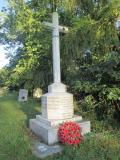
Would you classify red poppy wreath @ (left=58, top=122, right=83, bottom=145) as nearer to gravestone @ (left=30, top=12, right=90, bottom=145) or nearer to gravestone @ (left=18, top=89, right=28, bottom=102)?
gravestone @ (left=30, top=12, right=90, bottom=145)

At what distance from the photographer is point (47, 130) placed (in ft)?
23.3

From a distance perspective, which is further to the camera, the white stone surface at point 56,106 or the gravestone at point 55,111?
the white stone surface at point 56,106

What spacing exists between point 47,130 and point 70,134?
61 centimetres

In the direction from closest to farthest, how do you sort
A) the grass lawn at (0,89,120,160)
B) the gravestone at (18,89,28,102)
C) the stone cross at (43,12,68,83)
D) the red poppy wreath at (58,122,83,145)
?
the grass lawn at (0,89,120,160)
the red poppy wreath at (58,122,83,145)
the stone cross at (43,12,68,83)
the gravestone at (18,89,28,102)

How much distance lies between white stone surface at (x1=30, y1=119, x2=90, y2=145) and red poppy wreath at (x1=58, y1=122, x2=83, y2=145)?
0.66 feet

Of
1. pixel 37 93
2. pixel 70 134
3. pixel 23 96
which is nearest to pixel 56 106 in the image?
pixel 70 134

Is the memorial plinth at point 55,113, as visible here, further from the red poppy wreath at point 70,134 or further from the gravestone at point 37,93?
the gravestone at point 37,93

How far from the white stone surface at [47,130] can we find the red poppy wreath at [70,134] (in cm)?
20

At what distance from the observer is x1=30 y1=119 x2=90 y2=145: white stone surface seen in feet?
23.1

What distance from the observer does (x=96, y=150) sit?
615 centimetres

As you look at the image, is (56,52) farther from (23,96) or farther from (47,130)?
(23,96)

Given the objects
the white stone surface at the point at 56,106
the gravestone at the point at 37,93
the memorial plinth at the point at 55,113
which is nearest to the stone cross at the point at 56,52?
the memorial plinth at the point at 55,113

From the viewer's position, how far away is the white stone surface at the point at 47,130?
7.05 metres

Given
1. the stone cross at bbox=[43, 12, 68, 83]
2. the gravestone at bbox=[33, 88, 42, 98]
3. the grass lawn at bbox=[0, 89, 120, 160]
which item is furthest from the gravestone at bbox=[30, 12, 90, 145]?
the gravestone at bbox=[33, 88, 42, 98]
